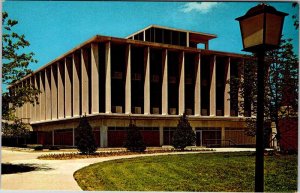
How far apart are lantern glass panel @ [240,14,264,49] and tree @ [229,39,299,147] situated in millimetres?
8847

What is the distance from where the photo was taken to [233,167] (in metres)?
13.1

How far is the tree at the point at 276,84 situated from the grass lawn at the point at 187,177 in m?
2.95

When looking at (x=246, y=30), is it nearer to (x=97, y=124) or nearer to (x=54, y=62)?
(x=97, y=124)

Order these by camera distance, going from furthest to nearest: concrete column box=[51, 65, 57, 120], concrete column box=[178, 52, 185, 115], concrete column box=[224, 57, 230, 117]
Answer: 1. concrete column box=[51, 65, 57, 120]
2. concrete column box=[224, 57, 230, 117]
3. concrete column box=[178, 52, 185, 115]

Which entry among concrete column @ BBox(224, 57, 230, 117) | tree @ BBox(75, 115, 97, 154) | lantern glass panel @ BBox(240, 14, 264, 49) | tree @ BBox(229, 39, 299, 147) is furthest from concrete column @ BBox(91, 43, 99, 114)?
lantern glass panel @ BBox(240, 14, 264, 49)

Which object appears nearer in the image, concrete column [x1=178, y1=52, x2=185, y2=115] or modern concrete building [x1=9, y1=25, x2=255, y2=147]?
modern concrete building [x1=9, y1=25, x2=255, y2=147]

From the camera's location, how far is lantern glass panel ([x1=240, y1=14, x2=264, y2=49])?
5000 millimetres

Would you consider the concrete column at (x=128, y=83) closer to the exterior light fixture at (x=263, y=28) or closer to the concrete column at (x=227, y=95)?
the concrete column at (x=227, y=95)

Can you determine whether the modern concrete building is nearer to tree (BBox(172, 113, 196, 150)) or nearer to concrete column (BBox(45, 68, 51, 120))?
concrete column (BBox(45, 68, 51, 120))

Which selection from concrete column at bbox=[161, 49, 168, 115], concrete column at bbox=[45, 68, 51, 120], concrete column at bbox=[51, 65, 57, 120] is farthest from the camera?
concrete column at bbox=[45, 68, 51, 120]

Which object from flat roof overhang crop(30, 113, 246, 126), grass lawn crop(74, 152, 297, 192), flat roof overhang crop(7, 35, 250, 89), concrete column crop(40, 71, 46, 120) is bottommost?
grass lawn crop(74, 152, 297, 192)

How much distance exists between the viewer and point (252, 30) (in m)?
5.08

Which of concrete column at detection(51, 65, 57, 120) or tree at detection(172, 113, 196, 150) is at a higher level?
concrete column at detection(51, 65, 57, 120)

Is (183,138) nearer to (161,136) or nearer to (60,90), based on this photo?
(161,136)
